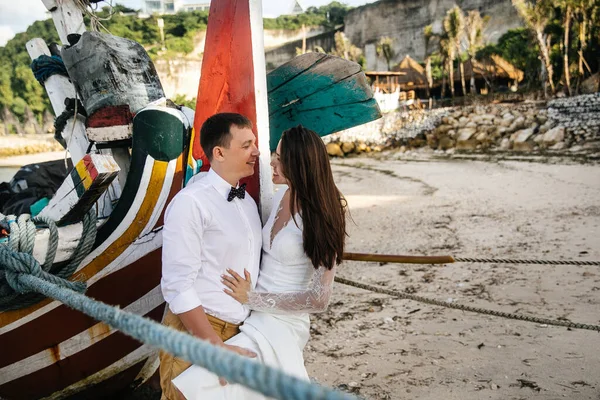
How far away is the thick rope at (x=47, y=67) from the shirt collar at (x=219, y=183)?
54.4 inches

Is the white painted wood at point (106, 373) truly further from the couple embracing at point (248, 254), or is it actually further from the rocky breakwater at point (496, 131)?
the rocky breakwater at point (496, 131)

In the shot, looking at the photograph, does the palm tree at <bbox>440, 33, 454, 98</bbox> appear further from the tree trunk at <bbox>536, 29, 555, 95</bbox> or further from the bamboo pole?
the bamboo pole

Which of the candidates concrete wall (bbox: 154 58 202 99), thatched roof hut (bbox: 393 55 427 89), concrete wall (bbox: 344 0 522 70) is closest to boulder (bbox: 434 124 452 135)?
thatched roof hut (bbox: 393 55 427 89)

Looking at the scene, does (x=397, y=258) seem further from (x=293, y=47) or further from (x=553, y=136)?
(x=293, y=47)

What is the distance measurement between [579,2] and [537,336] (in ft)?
73.7

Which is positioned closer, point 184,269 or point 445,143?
point 184,269

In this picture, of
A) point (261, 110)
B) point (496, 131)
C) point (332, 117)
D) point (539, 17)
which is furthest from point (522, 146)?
point (261, 110)

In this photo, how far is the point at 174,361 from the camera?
164 cm

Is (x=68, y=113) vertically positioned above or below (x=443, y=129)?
above

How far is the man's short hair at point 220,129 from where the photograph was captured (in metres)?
1.72

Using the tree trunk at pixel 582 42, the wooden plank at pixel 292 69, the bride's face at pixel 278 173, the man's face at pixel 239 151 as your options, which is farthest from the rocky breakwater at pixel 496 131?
the man's face at pixel 239 151

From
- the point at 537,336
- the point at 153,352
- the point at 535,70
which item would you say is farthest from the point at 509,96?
the point at 153,352

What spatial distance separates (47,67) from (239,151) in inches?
57.6

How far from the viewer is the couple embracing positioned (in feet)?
5.24
